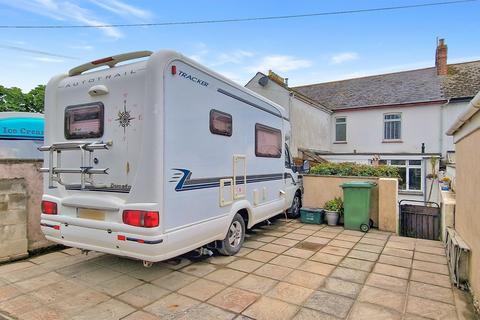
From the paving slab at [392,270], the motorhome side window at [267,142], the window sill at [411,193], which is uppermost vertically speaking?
the motorhome side window at [267,142]

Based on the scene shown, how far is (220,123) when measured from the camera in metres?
4.60

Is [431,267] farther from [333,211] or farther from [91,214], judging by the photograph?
[91,214]

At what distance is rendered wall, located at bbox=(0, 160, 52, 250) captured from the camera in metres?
5.02

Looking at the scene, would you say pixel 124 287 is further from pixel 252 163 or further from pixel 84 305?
pixel 252 163

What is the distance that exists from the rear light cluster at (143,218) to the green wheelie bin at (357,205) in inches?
208

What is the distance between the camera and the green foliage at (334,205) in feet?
25.3

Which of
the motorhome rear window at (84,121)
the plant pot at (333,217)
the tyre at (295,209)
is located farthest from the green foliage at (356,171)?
the motorhome rear window at (84,121)

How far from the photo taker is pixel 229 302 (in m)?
3.47

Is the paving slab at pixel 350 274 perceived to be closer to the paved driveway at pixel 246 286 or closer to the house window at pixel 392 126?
the paved driveway at pixel 246 286

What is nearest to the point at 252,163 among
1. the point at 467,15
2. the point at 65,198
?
the point at 65,198

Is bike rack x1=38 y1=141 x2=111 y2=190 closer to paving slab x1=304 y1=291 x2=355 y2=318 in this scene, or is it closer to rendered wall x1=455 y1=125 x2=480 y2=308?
paving slab x1=304 y1=291 x2=355 y2=318

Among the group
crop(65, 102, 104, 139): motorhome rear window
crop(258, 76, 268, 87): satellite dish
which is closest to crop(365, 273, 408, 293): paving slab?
crop(65, 102, 104, 139): motorhome rear window

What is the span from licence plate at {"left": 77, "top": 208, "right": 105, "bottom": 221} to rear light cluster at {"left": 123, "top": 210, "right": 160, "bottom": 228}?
482 mm

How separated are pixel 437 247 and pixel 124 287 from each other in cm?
579
